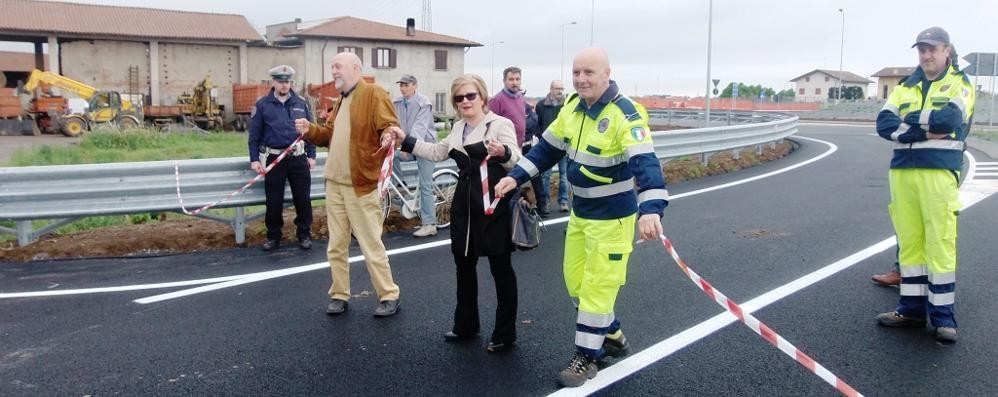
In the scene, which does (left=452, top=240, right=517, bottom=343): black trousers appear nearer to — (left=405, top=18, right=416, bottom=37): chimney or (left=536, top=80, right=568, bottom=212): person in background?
(left=536, top=80, right=568, bottom=212): person in background

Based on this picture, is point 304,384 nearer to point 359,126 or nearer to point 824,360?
point 359,126

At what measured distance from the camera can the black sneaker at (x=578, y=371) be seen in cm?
432

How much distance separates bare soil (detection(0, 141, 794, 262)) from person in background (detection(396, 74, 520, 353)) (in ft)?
12.5

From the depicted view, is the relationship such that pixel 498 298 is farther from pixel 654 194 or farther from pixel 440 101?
pixel 440 101

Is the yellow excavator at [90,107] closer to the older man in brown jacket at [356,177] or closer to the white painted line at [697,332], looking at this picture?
the older man in brown jacket at [356,177]

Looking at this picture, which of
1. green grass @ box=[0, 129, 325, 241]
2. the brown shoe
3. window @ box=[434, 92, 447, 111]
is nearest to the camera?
the brown shoe

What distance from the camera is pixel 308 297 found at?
6168 millimetres

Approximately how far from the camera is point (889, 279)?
641 centimetres

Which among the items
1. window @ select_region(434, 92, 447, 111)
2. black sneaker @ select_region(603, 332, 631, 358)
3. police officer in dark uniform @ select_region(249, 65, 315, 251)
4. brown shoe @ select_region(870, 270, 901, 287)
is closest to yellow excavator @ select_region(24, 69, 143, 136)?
window @ select_region(434, 92, 447, 111)

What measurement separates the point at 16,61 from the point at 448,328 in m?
69.4

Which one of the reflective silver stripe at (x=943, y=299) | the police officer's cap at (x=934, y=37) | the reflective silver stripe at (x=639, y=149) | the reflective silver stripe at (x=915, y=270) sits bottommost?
the reflective silver stripe at (x=943, y=299)

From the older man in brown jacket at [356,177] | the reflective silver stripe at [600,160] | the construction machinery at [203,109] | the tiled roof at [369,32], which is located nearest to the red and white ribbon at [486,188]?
the reflective silver stripe at [600,160]

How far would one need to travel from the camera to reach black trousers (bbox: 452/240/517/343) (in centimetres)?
495

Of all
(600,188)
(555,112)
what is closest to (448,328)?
(600,188)
